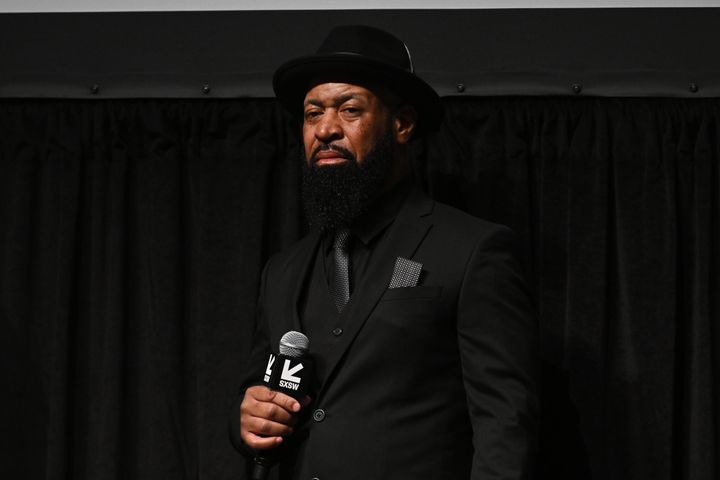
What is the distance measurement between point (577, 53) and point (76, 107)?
121 centimetres

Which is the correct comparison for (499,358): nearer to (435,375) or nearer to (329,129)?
(435,375)

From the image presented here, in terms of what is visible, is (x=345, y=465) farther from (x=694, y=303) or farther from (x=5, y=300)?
(x=5, y=300)

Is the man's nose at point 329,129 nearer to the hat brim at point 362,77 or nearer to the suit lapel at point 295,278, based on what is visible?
the hat brim at point 362,77

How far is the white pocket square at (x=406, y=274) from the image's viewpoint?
60.4 inches

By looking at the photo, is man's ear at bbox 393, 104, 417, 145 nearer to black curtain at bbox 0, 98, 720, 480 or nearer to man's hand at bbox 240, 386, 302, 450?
black curtain at bbox 0, 98, 720, 480

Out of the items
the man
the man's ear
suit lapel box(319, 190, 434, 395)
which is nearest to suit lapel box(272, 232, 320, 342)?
the man

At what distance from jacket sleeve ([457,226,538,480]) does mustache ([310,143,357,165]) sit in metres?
0.31

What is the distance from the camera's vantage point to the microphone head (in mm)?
1474

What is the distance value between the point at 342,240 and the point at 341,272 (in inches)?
3.0

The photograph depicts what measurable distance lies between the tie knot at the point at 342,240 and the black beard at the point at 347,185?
0.01 m

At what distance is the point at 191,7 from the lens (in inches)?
83.8

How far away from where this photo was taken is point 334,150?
66.1 inches

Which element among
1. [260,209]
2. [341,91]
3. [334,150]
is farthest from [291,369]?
[260,209]

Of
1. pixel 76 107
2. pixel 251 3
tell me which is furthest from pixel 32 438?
pixel 251 3
